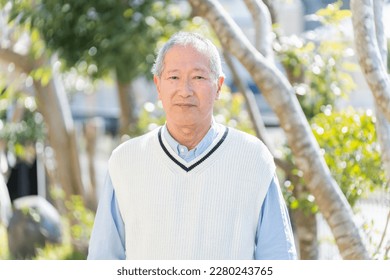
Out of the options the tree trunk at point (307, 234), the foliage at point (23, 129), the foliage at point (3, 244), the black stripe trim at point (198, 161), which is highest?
the black stripe trim at point (198, 161)

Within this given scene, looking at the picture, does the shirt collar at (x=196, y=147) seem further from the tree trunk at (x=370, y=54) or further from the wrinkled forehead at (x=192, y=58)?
the tree trunk at (x=370, y=54)

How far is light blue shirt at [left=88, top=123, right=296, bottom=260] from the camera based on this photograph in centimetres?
215

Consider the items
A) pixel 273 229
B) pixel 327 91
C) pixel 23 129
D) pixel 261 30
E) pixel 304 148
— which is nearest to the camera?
pixel 273 229

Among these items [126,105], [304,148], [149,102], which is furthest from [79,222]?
[304,148]

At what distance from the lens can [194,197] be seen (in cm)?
219

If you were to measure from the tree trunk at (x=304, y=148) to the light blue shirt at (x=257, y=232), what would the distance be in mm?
1083

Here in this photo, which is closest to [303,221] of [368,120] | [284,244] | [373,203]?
[373,203]

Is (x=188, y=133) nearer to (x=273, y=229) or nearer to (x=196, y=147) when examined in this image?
(x=196, y=147)

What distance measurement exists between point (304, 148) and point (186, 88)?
4.34 ft

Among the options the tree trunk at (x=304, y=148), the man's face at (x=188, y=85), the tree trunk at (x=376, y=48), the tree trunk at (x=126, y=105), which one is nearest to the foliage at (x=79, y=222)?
the tree trunk at (x=126, y=105)

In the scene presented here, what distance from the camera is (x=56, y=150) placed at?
8352 millimetres

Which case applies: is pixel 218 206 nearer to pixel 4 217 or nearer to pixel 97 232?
pixel 97 232

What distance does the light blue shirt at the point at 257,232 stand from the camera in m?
2.15

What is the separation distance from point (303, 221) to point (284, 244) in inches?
111
